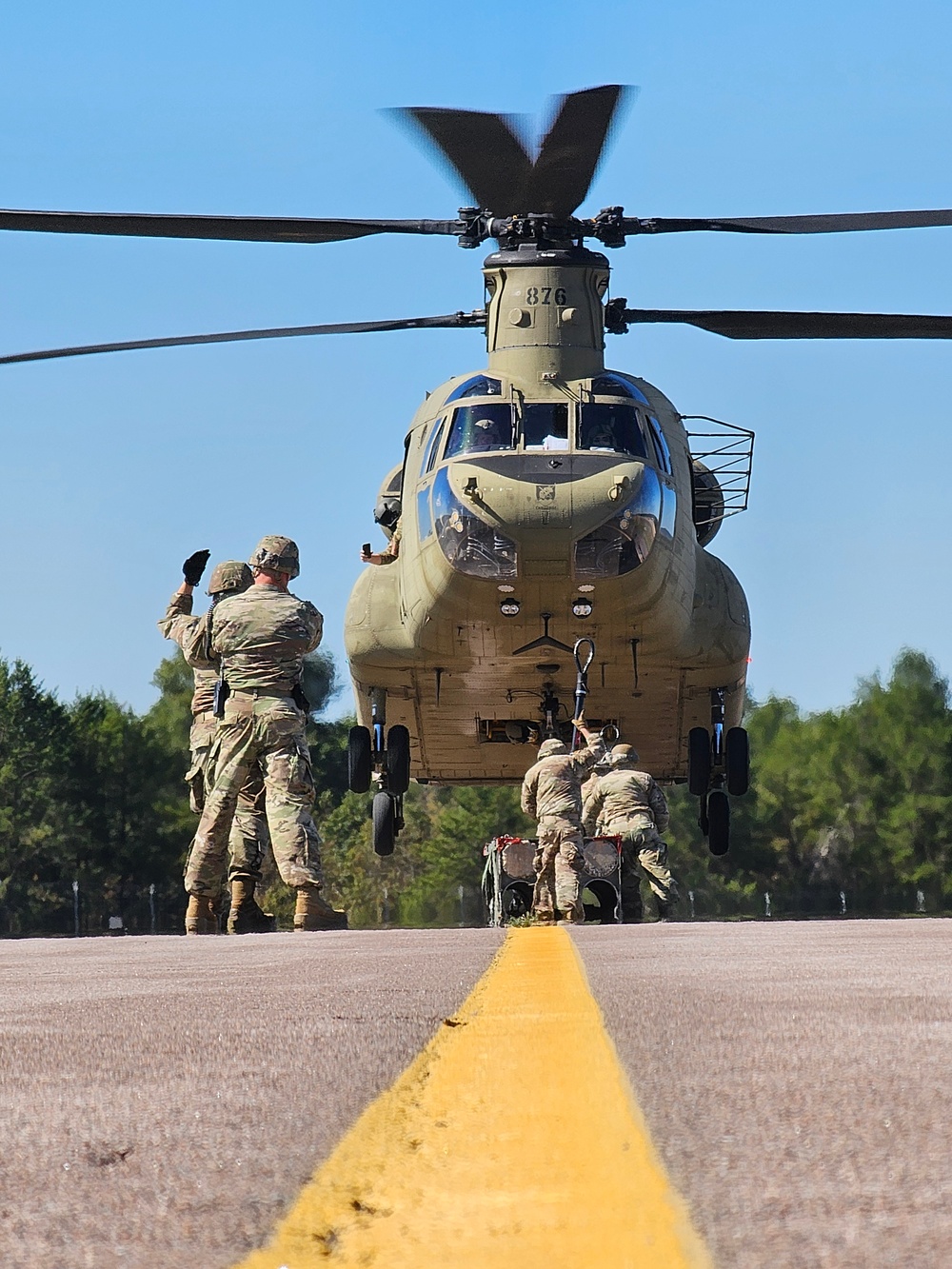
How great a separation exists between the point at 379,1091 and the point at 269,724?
28.8ft

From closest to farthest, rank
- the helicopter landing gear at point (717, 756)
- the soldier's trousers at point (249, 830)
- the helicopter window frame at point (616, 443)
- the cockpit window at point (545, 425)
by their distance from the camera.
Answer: the soldier's trousers at point (249, 830), the helicopter window frame at point (616, 443), the cockpit window at point (545, 425), the helicopter landing gear at point (717, 756)

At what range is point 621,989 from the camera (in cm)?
489

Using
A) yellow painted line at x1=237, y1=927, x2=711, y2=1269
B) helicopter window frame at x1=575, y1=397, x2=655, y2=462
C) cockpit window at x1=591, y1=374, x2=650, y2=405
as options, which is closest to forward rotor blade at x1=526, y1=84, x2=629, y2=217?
cockpit window at x1=591, y1=374, x2=650, y2=405

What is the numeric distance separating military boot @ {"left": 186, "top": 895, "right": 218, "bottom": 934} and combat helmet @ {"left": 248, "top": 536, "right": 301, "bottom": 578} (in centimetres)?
226

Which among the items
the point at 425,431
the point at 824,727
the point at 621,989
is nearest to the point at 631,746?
the point at 425,431

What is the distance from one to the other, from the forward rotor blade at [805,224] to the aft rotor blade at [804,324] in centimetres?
78

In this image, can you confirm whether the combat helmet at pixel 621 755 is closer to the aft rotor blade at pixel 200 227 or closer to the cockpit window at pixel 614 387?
the cockpit window at pixel 614 387

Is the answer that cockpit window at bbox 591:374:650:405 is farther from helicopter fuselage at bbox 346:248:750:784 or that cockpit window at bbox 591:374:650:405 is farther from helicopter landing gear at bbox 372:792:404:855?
helicopter landing gear at bbox 372:792:404:855

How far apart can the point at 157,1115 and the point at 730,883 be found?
245ft

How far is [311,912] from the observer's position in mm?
11469

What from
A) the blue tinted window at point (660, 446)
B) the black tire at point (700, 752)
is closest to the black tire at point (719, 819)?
the black tire at point (700, 752)

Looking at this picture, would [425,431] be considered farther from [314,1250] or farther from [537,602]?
[314,1250]

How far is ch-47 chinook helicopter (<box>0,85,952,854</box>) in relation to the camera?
15.4 meters

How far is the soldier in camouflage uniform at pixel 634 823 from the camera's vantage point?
57.2ft
